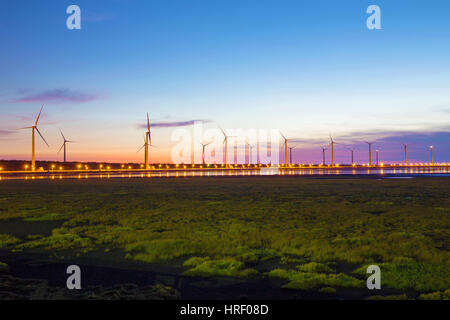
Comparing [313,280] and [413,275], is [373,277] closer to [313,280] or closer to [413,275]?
[413,275]

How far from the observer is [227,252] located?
13.9m

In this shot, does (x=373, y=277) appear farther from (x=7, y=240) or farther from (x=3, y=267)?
(x=7, y=240)

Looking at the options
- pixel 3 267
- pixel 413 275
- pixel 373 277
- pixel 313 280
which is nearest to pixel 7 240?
pixel 3 267

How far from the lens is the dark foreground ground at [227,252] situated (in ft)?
32.4

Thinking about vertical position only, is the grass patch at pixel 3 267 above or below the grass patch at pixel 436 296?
above

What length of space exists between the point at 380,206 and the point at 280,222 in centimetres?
1068

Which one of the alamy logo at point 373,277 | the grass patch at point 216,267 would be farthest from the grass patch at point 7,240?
the alamy logo at point 373,277

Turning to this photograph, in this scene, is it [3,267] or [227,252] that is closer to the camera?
[3,267]

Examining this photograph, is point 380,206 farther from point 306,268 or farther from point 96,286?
point 96,286

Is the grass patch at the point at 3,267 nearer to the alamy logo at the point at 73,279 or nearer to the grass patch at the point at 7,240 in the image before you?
the alamy logo at the point at 73,279

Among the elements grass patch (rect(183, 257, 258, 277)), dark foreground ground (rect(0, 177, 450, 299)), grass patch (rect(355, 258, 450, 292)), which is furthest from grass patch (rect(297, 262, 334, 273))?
grass patch (rect(183, 257, 258, 277))

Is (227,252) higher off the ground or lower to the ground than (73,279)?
lower

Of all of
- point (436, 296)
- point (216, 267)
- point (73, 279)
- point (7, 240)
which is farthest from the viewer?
point (7, 240)

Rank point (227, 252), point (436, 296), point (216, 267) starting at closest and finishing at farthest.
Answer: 1. point (436, 296)
2. point (216, 267)
3. point (227, 252)
